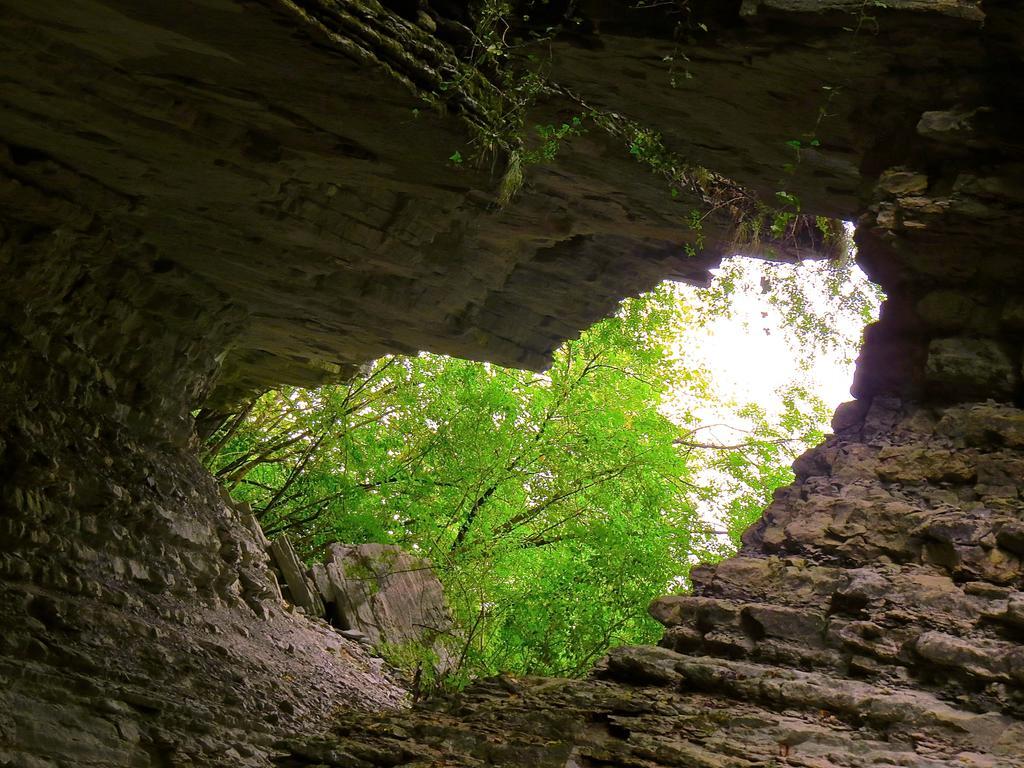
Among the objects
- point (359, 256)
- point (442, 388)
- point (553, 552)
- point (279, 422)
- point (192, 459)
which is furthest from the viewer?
point (279, 422)

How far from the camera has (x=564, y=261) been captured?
32.1 ft

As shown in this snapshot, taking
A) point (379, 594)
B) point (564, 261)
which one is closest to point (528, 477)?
point (379, 594)

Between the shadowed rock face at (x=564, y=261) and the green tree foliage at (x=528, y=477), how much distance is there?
3798mm

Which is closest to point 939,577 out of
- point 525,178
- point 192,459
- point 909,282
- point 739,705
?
point 739,705

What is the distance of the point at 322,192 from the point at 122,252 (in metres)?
2.35

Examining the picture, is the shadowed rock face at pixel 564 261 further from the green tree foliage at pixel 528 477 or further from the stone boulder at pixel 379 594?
the stone boulder at pixel 379 594

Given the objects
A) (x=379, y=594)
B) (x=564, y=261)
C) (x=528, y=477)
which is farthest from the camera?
(x=528, y=477)

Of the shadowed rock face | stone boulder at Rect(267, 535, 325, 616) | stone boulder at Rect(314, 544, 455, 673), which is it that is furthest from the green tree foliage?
the shadowed rock face

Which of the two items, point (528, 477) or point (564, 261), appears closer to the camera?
point (564, 261)

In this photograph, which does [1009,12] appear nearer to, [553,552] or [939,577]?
[939,577]

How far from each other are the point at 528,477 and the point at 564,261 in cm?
632

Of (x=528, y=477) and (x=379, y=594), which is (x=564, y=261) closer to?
(x=528, y=477)

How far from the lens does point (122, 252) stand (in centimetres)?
898

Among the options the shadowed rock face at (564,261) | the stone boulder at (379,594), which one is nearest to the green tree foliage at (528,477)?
the stone boulder at (379,594)
